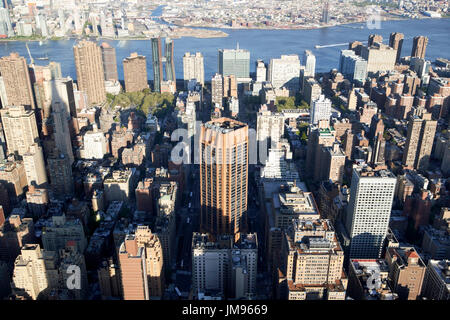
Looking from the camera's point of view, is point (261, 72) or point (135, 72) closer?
point (135, 72)

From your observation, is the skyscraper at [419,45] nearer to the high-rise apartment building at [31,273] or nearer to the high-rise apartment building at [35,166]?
the high-rise apartment building at [35,166]

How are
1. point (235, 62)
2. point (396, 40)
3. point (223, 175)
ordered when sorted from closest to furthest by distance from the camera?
point (223, 175) → point (235, 62) → point (396, 40)

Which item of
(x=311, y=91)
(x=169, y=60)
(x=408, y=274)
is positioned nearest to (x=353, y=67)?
(x=311, y=91)

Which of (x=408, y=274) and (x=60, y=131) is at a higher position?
(x=60, y=131)

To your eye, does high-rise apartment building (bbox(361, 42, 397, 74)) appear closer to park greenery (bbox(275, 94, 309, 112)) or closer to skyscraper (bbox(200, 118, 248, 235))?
park greenery (bbox(275, 94, 309, 112))

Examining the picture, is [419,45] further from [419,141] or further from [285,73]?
[419,141]

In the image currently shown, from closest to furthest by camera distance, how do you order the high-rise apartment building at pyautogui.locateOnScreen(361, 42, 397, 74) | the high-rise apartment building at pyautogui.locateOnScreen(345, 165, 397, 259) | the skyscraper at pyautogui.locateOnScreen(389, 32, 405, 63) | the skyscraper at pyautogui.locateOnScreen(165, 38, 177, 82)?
the high-rise apartment building at pyautogui.locateOnScreen(345, 165, 397, 259), the skyscraper at pyautogui.locateOnScreen(165, 38, 177, 82), the high-rise apartment building at pyautogui.locateOnScreen(361, 42, 397, 74), the skyscraper at pyautogui.locateOnScreen(389, 32, 405, 63)

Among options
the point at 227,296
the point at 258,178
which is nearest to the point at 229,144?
the point at 227,296

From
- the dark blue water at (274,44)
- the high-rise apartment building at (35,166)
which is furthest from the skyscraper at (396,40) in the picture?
the high-rise apartment building at (35,166)

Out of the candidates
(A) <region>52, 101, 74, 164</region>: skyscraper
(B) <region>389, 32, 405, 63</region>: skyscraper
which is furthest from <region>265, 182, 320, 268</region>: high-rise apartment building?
(B) <region>389, 32, 405, 63</region>: skyscraper
